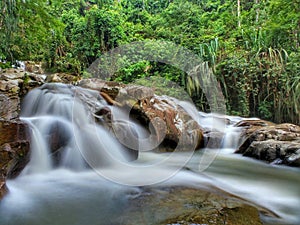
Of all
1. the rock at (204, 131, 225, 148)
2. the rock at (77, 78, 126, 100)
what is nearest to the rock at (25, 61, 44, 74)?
the rock at (77, 78, 126, 100)

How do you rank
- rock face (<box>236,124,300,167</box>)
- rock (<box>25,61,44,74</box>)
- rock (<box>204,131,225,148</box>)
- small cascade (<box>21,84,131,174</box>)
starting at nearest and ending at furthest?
small cascade (<box>21,84,131,174</box>) < rock face (<box>236,124,300,167</box>) < rock (<box>204,131,225,148</box>) < rock (<box>25,61,44,74</box>)

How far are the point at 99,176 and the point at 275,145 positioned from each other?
3270 mm

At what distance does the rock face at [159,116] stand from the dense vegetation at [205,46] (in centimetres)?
233

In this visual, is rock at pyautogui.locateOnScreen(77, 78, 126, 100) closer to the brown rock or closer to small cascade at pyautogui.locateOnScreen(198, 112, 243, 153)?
the brown rock

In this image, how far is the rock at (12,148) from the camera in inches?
99.9

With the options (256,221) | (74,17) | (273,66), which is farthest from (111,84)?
(74,17)

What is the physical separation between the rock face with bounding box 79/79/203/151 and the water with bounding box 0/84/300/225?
0.26m

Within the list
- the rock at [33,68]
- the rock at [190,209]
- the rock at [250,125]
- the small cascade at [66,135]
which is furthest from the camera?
the rock at [33,68]

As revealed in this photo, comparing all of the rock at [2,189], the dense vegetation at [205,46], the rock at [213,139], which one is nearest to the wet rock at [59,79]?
the dense vegetation at [205,46]

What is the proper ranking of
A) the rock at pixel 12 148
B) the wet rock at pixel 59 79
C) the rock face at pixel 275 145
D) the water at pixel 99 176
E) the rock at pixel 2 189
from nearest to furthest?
the water at pixel 99 176, the rock at pixel 2 189, the rock at pixel 12 148, the rock face at pixel 275 145, the wet rock at pixel 59 79

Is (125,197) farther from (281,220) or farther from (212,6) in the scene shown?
(212,6)

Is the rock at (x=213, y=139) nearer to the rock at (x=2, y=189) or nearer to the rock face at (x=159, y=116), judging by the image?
the rock face at (x=159, y=116)

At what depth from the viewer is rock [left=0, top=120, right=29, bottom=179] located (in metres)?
2.54

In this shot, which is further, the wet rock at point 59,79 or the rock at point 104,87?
the wet rock at point 59,79
